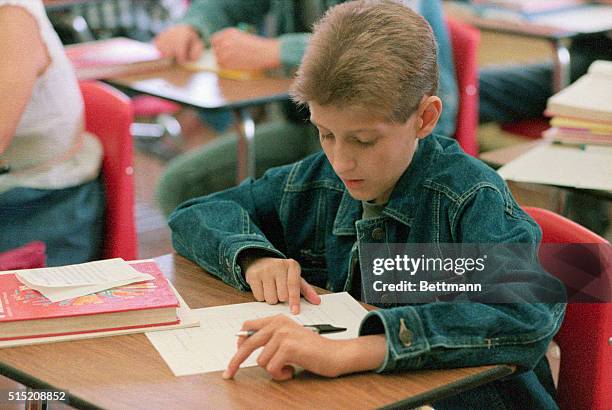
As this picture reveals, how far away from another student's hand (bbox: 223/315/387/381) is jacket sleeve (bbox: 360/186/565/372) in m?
0.03

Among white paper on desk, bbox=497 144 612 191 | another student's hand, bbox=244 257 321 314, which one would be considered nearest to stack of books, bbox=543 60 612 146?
white paper on desk, bbox=497 144 612 191

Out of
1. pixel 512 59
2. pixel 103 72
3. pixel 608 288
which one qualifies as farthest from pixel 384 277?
pixel 512 59

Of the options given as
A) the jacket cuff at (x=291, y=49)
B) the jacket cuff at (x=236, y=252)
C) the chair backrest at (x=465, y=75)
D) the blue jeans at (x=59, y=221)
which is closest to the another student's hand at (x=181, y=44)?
the jacket cuff at (x=291, y=49)

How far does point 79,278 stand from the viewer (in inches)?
58.9

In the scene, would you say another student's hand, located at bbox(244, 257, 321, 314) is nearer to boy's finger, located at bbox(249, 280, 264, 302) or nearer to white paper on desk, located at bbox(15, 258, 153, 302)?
boy's finger, located at bbox(249, 280, 264, 302)

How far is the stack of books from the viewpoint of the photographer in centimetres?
239

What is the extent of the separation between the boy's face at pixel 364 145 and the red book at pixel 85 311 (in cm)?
32

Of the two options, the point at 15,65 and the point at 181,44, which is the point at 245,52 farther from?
the point at 15,65

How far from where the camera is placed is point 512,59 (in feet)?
14.8

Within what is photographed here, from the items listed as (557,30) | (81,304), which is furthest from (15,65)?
(557,30)

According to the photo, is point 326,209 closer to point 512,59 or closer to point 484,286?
point 484,286

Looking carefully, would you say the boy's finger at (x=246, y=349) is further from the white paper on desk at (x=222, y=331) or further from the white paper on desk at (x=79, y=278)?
the white paper on desk at (x=79, y=278)

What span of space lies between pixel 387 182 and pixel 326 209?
0.67 feet

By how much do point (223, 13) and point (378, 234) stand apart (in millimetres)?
2104
